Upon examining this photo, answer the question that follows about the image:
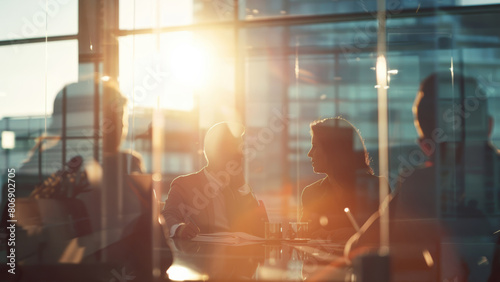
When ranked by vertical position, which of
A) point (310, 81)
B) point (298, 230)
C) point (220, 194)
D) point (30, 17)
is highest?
point (310, 81)

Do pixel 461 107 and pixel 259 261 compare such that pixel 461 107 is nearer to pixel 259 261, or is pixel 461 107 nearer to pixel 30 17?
pixel 259 261

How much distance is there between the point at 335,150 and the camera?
2.97 metres

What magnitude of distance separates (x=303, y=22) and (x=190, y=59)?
1.44 m

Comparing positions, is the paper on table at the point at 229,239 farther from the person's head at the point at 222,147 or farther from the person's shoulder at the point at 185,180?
the person's head at the point at 222,147

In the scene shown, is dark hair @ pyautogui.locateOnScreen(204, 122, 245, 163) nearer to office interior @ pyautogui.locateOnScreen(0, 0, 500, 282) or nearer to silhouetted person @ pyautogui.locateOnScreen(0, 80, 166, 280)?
office interior @ pyautogui.locateOnScreen(0, 0, 500, 282)

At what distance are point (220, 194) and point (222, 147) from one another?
0.32m

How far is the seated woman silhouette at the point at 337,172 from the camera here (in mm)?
2928

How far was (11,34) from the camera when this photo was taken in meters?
2.20

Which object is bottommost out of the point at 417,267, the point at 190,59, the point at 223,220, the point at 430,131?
the point at 223,220

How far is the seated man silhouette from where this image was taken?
109 inches

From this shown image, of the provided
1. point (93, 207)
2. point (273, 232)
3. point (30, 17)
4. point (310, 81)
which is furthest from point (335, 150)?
point (310, 81)

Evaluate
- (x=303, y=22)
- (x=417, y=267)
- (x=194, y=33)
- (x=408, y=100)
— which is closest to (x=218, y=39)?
(x=194, y=33)

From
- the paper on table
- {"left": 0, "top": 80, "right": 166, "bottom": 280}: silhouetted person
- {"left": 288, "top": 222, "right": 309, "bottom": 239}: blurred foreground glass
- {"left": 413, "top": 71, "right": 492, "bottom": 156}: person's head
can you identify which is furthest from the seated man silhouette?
{"left": 413, "top": 71, "right": 492, "bottom": 156}: person's head

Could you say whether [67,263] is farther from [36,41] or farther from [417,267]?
[36,41]
